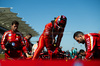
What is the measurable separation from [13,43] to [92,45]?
69.4 inches

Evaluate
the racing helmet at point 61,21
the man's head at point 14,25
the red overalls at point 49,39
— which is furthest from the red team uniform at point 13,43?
the racing helmet at point 61,21

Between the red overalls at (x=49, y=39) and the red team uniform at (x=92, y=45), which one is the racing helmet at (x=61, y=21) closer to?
the red overalls at (x=49, y=39)

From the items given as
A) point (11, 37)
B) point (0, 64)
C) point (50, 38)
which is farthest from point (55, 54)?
point (0, 64)

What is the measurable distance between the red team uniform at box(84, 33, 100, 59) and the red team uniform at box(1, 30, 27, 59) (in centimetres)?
152

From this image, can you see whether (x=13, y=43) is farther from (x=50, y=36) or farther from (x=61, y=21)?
(x=61, y=21)

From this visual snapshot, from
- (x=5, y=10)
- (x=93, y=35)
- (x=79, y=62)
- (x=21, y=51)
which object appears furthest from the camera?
(x=5, y=10)

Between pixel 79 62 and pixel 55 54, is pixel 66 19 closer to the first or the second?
pixel 55 54

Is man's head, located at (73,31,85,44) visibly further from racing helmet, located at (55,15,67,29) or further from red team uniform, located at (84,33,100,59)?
racing helmet, located at (55,15,67,29)

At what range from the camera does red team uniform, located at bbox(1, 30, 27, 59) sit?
3695 mm

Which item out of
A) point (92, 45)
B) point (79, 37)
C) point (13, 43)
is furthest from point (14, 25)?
point (92, 45)

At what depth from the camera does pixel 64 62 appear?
4.00 ft

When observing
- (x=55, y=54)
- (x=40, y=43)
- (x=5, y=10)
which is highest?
(x=5, y=10)

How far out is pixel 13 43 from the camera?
3.68 metres

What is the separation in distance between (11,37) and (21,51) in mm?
421
